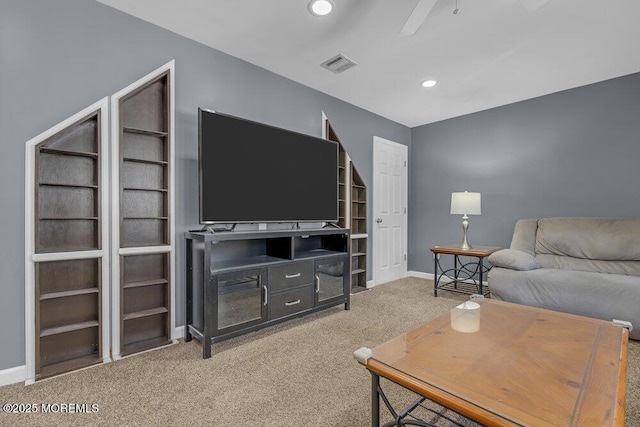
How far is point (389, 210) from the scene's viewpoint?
14.5 ft

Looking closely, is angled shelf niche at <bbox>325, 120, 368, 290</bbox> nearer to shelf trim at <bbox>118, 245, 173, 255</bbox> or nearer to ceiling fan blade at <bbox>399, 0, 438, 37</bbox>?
ceiling fan blade at <bbox>399, 0, 438, 37</bbox>

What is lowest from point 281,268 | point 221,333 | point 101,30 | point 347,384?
point 347,384

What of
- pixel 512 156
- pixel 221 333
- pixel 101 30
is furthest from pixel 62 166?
pixel 512 156

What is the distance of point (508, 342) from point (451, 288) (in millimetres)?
2835

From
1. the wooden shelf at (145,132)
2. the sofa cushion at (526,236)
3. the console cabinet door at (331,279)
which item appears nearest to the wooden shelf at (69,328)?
the wooden shelf at (145,132)

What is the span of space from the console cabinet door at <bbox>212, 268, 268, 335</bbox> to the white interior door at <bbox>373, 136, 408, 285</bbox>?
2161 mm

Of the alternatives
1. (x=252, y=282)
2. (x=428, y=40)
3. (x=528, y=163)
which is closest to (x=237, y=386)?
(x=252, y=282)

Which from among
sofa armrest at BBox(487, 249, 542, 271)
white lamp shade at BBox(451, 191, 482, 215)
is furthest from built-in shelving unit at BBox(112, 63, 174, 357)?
white lamp shade at BBox(451, 191, 482, 215)

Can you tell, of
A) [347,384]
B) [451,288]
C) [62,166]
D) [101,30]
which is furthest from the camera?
[451,288]

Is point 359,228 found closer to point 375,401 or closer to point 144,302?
point 144,302

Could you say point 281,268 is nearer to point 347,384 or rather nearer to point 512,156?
point 347,384

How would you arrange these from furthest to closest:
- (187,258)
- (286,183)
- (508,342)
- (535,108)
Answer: (535,108)
(286,183)
(187,258)
(508,342)

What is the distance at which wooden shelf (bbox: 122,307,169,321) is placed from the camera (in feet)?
6.93

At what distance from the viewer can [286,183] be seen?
2752 millimetres
